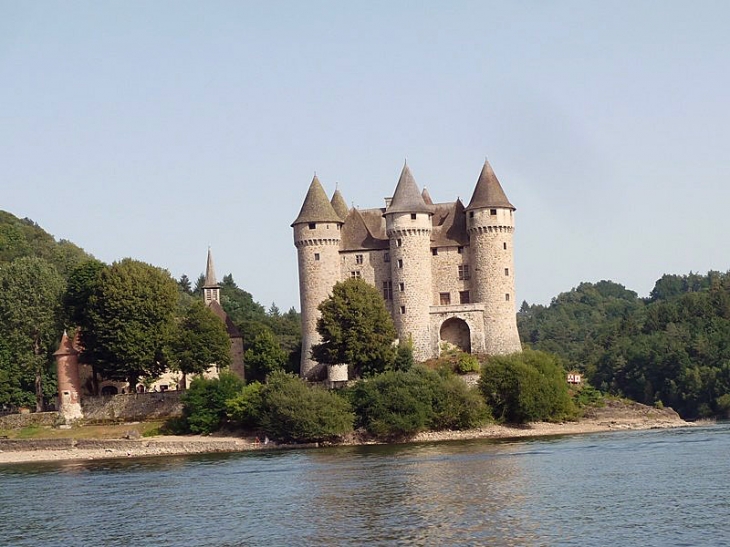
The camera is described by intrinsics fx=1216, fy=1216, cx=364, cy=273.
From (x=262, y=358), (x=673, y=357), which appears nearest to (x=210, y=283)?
(x=262, y=358)

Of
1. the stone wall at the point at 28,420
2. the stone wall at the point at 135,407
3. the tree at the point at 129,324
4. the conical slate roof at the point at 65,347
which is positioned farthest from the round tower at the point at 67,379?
the tree at the point at 129,324

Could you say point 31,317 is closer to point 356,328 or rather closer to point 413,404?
point 356,328

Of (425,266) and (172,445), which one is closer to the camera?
(172,445)

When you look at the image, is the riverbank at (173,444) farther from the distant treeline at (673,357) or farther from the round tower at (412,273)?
the distant treeline at (673,357)

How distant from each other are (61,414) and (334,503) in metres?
34.1

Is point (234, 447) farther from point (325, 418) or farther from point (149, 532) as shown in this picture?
point (149, 532)

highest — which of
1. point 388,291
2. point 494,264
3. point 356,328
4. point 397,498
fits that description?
point 494,264

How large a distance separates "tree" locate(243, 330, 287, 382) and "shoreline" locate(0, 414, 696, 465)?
11248 millimetres

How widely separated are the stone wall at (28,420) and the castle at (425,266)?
14.5 m

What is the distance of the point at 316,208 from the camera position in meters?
70.2

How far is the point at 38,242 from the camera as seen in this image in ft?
413

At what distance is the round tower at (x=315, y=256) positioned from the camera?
69750mm

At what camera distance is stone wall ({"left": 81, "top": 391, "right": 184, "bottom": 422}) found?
68.2 m

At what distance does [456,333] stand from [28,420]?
81.0 feet
